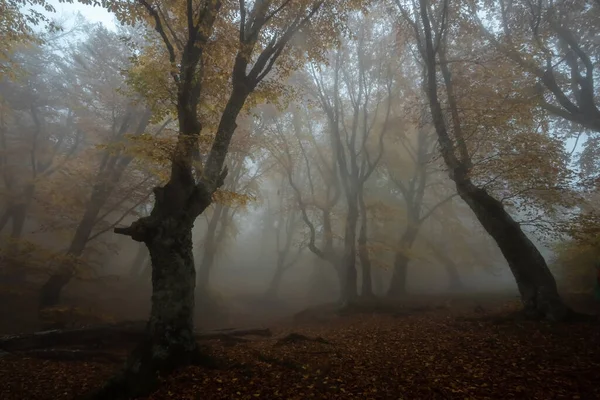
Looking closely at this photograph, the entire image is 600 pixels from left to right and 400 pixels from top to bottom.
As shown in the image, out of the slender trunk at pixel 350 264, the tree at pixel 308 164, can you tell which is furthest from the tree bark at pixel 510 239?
the tree at pixel 308 164

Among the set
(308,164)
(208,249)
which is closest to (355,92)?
(308,164)

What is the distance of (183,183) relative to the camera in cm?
686

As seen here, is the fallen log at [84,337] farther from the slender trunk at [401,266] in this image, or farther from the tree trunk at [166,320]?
the slender trunk at [401,266]

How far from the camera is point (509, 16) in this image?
13703mm

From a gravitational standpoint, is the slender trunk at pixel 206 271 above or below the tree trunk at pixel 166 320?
above

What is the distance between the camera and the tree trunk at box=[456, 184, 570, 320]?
7918 mm

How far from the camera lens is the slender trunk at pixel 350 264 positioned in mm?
15430

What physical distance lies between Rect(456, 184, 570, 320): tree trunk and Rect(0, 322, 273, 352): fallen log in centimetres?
767

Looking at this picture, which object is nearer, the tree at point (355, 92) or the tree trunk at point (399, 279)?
the tree at point (355, 92)

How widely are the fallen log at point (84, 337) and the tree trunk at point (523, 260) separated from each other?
767 cm

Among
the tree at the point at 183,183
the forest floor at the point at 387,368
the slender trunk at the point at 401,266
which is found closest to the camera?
the forest floor at the point at 387,368

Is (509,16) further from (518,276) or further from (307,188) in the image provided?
(307,188)

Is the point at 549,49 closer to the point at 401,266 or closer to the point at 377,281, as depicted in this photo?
the point at 401,266

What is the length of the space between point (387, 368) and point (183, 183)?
206 inches
